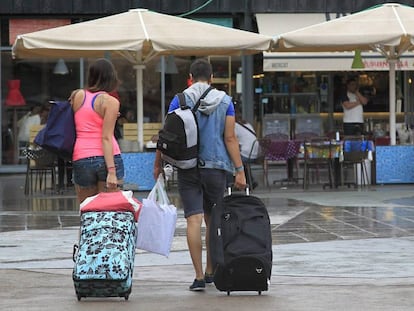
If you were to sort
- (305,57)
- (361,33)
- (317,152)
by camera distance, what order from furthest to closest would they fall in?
(305,57) → (317,152) → (361,33)

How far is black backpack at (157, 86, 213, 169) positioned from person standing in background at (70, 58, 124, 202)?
0.42 metres

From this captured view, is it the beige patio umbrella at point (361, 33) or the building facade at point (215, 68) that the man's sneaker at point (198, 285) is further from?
the building facade at point (215, 68)

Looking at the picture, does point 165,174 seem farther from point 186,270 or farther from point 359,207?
point 359,207

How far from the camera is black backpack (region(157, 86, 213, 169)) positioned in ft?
26.5

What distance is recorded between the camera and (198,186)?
8.23 meters

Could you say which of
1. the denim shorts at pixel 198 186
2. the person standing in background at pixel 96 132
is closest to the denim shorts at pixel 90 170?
the person standing in background at pixel 96 132

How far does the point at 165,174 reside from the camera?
847 centimetres

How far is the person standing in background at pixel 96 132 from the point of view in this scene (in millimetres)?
8117

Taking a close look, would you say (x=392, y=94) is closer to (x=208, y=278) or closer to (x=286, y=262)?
(x=286, y=262)

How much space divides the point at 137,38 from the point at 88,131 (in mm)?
7937

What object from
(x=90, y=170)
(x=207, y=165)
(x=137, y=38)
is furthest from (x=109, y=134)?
(x=137, y=38)

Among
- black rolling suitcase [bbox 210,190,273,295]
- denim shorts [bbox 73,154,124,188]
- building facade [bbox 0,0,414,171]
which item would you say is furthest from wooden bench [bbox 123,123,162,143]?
black rolling suitcase [bbox 210,190,273,295]

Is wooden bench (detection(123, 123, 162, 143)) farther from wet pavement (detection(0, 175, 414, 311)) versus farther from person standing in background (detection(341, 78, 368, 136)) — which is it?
person standing in background (detection(341, 78, 368, 136))

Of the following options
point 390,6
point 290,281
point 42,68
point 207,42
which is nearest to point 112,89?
point 290,281
